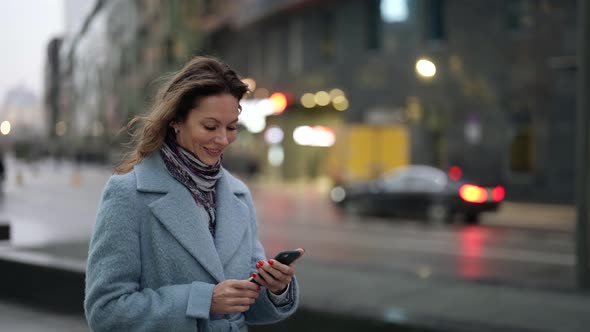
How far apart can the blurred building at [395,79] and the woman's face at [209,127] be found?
Answer: 13436 mm

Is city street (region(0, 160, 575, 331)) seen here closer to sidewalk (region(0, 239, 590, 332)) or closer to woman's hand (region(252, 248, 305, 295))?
sidewalk (region(0, 239, 590, 332))

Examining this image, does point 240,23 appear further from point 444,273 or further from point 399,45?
point 444,273

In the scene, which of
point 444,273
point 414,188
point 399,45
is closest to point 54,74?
point 444,273

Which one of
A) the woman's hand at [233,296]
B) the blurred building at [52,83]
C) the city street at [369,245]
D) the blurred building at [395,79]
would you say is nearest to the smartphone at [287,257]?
the woman's hand at [233,296]

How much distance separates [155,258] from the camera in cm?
267

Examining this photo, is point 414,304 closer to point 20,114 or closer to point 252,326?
point 252,326

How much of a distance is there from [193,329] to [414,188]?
2069 centimetres

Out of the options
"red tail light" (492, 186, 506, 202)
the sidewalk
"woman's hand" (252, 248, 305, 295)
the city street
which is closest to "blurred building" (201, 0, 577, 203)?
"red tail light" (492, 186, 506, 202)

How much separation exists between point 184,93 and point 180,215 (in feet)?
1.31

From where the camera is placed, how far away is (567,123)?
26531 mm

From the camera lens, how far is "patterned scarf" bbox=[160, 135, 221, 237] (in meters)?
2.74

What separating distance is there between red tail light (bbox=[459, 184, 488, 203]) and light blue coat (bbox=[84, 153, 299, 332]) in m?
19.7

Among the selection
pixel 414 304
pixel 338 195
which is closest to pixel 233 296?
pixel 414 304

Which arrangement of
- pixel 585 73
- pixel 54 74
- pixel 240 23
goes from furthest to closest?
pixel 240 23
pixel 54 74
pixel 585 73
